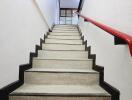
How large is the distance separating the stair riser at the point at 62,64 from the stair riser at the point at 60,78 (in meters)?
0.42

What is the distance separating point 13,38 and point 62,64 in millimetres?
934

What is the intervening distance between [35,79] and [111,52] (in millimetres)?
945

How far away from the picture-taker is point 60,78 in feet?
6.48

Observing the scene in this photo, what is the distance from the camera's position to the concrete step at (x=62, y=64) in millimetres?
2402

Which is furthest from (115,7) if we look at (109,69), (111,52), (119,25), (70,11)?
(70,11)

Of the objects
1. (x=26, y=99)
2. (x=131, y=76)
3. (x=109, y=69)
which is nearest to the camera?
(x=131, y=76)

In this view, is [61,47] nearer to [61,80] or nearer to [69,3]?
[61,80]

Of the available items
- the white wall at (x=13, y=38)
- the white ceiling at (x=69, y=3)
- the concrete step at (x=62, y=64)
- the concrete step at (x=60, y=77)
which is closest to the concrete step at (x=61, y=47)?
the concrete step at (x=62, y=64)

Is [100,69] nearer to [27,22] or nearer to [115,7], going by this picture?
[115,7]

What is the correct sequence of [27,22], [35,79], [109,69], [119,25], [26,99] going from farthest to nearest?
[27,22]
[35,79]
[109,69]
[26,99]
[119,25]

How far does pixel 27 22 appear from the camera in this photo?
7.45 ft

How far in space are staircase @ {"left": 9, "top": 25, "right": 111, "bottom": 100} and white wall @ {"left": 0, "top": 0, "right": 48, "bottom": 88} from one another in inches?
7.5

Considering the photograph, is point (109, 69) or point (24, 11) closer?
point (109, 69)

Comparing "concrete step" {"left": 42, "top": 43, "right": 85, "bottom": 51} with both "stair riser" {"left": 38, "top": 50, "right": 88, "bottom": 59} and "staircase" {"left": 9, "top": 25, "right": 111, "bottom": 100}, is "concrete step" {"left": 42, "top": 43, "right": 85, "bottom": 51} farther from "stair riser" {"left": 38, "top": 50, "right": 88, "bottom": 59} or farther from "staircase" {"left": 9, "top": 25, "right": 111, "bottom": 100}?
"stair riser" {"left": 38, "top": 50, "right": 88, "bottom": 59}
